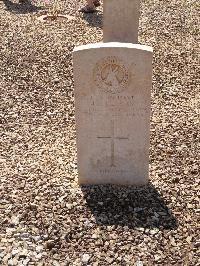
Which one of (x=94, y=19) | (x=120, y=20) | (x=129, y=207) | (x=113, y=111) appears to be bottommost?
(x=129, y=207)

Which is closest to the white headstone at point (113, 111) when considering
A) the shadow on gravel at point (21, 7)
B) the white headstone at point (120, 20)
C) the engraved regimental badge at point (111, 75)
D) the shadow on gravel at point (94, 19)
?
the engraved regimental badge at point (111, 75)

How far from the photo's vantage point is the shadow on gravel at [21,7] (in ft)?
37.3

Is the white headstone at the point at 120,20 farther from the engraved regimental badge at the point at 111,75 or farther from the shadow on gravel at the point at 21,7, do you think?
the shadow on gravel at the point at 21,7

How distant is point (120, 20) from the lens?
287 inches

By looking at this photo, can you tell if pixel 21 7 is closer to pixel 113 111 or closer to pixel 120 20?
pixel 120 20

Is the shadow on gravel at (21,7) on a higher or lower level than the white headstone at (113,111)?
higher

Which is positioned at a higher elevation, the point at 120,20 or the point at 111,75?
the point at 120,20

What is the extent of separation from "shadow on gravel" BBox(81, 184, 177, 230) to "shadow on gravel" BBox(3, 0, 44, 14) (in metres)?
7.74

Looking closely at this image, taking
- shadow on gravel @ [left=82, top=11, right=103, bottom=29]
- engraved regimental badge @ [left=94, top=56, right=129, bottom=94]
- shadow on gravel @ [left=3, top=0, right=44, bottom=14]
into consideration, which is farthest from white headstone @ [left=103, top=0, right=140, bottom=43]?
shadow on gravel @ [left=3, top=0, right=44, bottom=14]

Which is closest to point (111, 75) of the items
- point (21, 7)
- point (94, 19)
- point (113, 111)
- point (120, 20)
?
point (113, 111)

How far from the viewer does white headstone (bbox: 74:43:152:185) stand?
165 inches

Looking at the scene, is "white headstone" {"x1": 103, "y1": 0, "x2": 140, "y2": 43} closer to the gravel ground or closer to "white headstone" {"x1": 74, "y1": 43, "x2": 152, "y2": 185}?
the gravel ground

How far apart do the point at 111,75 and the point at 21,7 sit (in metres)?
8.20

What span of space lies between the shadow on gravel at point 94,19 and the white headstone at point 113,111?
6057 mm
